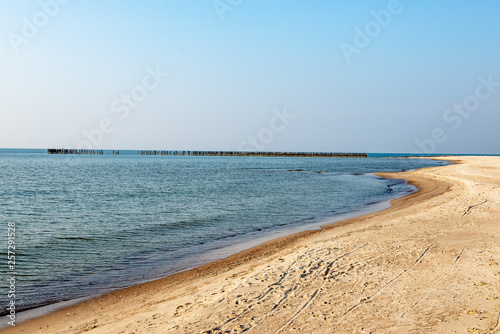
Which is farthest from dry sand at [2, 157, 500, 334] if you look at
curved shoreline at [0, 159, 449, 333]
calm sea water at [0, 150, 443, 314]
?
calm sea water at [0, 150, 443, 314]

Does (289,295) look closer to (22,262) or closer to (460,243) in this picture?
(460,243)

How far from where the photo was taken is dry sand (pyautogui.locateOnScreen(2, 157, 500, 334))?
557 cm

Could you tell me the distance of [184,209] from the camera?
73.0ft

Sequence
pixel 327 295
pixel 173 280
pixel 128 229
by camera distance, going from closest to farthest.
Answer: pixel 327 295, pixel 173 280, pixel 128 229

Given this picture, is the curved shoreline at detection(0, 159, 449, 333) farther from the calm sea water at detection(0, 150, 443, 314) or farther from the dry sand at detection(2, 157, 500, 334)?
the calm sea water at detection(0, 150, 443, 314)

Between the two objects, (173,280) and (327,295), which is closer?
(327,295)

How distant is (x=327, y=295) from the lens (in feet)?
21.9

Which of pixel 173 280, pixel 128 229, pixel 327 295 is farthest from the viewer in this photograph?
pixel 128 229

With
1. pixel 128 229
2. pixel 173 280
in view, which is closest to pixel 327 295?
pixel 173 280

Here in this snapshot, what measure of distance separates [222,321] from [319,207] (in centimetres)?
1842

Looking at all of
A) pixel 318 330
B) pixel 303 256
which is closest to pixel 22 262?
pixel 303 256

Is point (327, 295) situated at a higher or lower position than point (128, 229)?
lower

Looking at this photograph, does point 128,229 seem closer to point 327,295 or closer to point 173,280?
point 173,280

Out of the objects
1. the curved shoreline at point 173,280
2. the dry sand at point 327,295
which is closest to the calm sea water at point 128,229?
the curved shoreline at point 173,280
